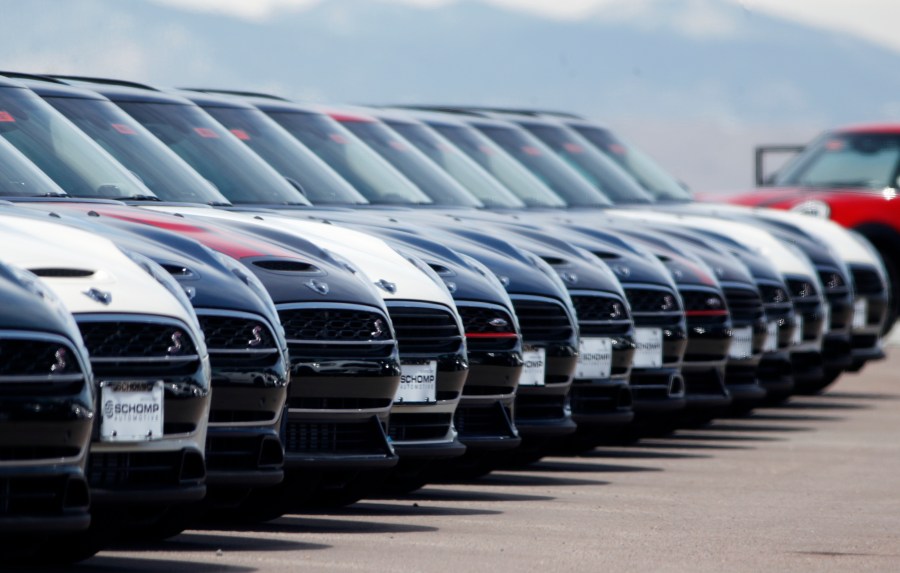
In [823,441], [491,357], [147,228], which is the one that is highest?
[147,228]

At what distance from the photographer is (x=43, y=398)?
6.81 meters

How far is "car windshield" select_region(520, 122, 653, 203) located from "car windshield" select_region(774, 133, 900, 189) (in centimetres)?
435

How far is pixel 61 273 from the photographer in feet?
24.4

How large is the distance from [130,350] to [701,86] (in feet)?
480

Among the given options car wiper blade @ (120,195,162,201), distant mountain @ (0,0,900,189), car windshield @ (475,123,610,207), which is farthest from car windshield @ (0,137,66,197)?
distant mountain @ (0,0,900,189)

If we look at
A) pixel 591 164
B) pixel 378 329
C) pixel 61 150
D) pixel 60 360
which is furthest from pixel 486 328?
pixel 591 164

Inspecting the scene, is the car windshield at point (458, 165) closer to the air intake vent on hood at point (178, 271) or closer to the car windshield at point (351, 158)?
the car windshield at point (351, 158)

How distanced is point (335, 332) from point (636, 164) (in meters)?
9.87

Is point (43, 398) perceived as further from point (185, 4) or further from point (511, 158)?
point (185, 4)

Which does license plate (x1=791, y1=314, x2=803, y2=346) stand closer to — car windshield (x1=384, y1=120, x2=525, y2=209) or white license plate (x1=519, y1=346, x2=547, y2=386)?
car windshield (x1=384, y1=120, x2=525, y2=209)

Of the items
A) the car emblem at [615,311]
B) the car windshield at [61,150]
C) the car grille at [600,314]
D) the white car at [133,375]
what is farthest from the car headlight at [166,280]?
the car emblem at [615,311]

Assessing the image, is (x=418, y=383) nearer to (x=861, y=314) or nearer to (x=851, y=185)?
(x=861, y=314)

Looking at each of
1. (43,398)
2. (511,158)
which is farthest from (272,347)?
(511,158)

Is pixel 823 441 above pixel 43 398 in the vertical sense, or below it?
below
